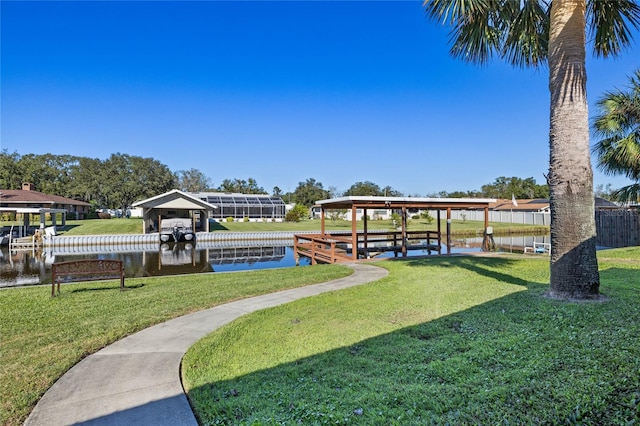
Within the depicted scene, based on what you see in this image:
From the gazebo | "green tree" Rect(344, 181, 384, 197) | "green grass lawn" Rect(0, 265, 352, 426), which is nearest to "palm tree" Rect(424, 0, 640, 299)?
Result: "green grass lawn" Rect(0, 265, 352, 426)

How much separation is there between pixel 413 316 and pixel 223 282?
498cm

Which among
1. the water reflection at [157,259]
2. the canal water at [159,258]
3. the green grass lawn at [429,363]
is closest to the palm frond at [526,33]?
the green grass lawn at [429,363]

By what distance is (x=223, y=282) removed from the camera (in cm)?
859

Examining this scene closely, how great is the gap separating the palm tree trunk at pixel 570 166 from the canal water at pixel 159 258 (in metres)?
11.5

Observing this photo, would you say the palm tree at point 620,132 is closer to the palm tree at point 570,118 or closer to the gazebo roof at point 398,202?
the gazebo roof at point 398,202

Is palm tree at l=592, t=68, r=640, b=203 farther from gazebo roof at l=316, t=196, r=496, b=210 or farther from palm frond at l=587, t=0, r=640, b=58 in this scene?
palm frond at l=587, t=0, r=640, b=58

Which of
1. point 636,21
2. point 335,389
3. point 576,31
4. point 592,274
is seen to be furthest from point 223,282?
point 636,21

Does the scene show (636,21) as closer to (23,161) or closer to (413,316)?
(413,316)

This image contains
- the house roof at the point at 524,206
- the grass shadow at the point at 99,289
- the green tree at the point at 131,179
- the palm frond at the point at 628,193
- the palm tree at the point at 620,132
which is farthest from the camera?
the green tree at the point at 131,179

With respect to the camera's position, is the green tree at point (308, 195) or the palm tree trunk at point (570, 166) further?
the green tree at point (308, 195)

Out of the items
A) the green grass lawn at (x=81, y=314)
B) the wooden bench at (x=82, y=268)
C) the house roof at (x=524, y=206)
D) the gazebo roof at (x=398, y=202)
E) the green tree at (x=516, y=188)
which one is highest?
the green tree at (x=516, y=188)

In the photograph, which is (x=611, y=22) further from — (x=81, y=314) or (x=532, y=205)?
(x=532, y=205)

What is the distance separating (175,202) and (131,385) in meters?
26.9

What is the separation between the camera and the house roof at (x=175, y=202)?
2733cm
